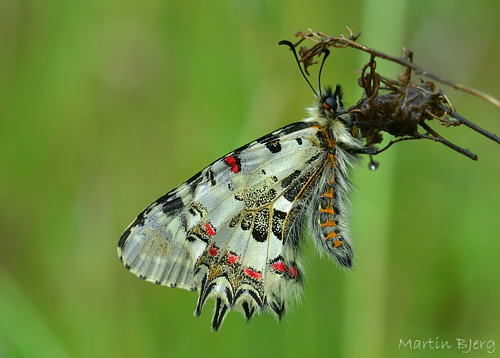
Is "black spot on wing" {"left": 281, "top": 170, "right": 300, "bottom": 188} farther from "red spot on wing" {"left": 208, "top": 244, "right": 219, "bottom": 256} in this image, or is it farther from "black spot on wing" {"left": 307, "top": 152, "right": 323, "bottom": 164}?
"red spot on wing" {"left": 208, "top": 244, "right": 219, "bottom": 256}

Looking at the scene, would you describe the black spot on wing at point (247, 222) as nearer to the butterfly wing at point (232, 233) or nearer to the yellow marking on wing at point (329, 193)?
the butterfly wing at point (232, 233)

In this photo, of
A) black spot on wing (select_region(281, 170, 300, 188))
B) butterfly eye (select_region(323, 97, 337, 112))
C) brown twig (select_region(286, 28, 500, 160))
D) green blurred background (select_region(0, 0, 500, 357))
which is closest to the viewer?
brown twig (select_region(286, 28, 500, 160))

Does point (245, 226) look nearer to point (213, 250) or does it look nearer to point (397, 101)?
point (213, 250)

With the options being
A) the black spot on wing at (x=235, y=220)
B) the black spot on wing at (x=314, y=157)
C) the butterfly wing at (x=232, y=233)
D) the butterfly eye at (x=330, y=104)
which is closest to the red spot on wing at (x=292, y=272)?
the butterfly wing at (x=232, y=233)

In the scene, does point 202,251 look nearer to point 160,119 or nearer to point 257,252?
point 257,252

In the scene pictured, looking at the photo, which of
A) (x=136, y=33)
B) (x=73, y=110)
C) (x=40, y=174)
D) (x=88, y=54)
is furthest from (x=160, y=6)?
(x=40, y=174)

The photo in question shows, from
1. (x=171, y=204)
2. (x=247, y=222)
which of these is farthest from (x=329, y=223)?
(x=171, y=204)

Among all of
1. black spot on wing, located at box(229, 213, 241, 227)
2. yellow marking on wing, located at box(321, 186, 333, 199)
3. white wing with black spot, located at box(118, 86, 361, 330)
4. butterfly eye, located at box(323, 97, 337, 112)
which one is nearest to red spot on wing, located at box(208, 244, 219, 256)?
white wing with black spot, located at box(118, 86, 361, 330)

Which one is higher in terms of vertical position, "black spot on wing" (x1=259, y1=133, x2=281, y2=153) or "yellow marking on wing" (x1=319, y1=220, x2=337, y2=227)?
"black spot on wing" (x1=259, y1=133, x2=281, y2=153)

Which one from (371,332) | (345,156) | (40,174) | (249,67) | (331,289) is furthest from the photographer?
(40,174)
